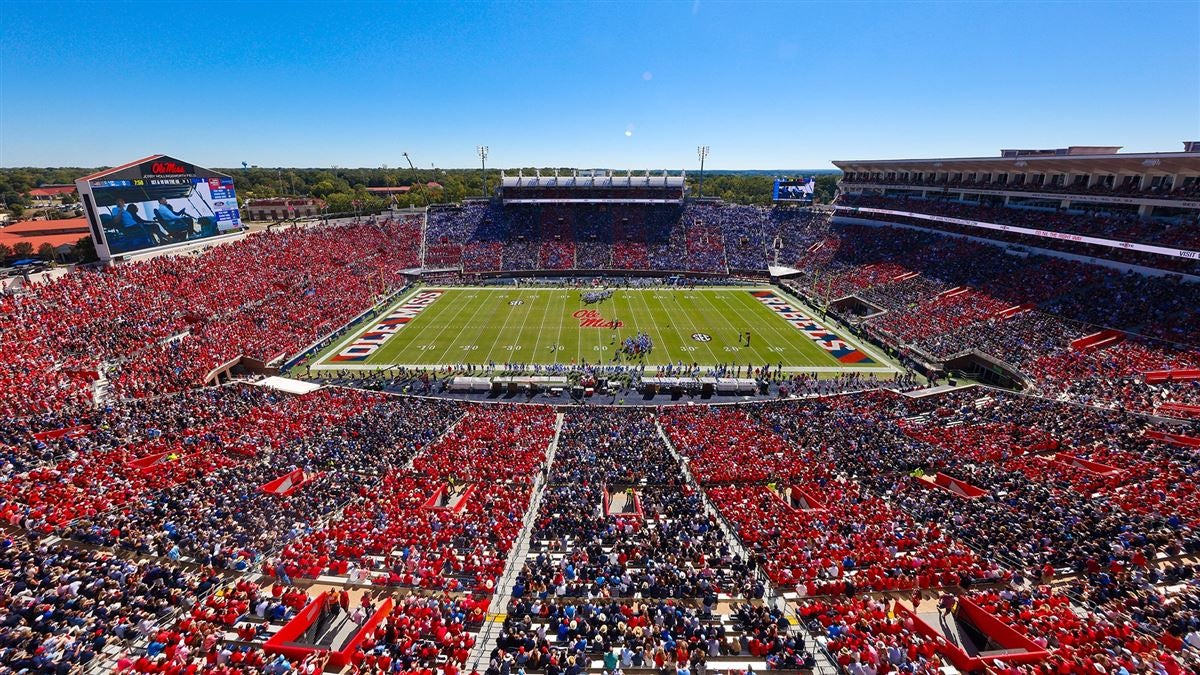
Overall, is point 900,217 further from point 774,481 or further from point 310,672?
point 310,672

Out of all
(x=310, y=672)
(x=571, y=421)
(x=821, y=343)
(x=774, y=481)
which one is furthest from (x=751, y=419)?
(x=310, y=672)

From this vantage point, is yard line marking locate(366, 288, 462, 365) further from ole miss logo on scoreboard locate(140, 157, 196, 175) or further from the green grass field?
ole miss logo on scoreboard locate(140, 157, 196, 175)

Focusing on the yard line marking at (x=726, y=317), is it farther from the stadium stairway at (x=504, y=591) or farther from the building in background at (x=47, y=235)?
the building in background at (x=47, y=235)

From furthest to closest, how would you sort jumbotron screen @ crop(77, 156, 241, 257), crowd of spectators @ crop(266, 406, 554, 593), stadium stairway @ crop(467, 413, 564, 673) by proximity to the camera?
jumbotron screen @ crop(77, 156, 241, 257)
crowd of spectators @ crop(266, 406, 554, 593)
stadium stairway @ crop(467, 413, 564, 673)

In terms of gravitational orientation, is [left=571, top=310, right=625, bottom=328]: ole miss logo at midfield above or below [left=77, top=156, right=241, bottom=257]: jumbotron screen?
below

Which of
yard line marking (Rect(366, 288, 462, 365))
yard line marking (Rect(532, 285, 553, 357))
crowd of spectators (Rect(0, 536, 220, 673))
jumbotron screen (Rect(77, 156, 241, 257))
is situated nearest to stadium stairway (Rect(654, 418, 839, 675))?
crowd of spectators (Rect(0, 536, 220, 673))

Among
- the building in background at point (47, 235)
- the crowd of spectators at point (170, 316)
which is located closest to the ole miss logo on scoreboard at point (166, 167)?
the crowd of spectators at point (170, 316)
